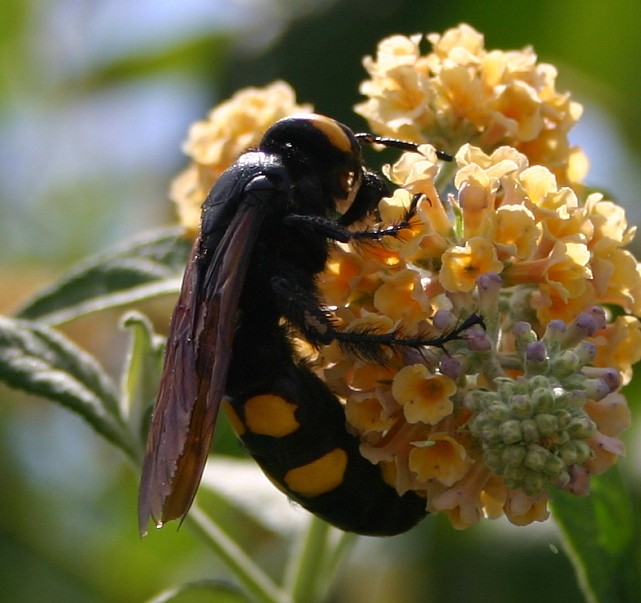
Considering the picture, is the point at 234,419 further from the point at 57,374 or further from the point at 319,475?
the point at 57,374

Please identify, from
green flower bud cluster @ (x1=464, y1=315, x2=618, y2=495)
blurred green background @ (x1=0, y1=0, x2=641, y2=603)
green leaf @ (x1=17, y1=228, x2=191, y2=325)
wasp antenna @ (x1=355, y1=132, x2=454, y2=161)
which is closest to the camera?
green flower bud cluster @ (x1=464, y1=315, x2=618, y2=495)

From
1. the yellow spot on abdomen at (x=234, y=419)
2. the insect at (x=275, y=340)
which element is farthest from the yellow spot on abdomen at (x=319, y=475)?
the yellow spot on abdomen at (x=234, y=419)

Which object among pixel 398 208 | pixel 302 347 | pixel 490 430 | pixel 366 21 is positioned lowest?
pixel 490 430

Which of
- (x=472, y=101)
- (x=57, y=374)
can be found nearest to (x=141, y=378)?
(x=57, y=374)

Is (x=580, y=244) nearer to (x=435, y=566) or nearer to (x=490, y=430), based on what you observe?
(x=490, y=430)

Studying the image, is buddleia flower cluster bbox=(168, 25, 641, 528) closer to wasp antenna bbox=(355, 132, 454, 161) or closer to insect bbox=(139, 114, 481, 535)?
insect bbox=(139, 114, 481, 535)

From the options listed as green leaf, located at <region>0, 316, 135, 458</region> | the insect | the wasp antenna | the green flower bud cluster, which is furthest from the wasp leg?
green leaf, located at <region>0, 316, 135, 458</region>

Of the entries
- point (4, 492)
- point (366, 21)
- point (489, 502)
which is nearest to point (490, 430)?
point (489, 502)
